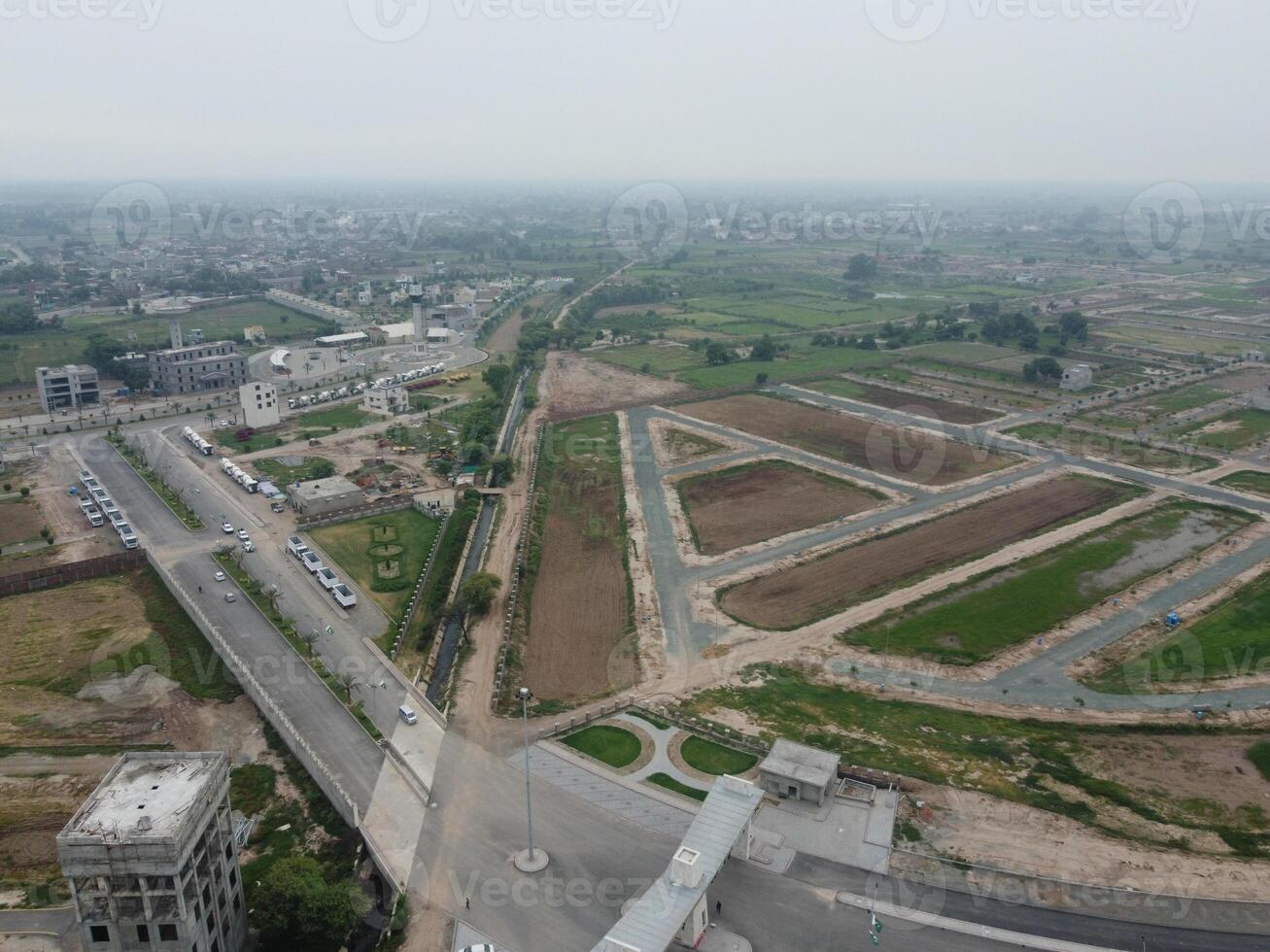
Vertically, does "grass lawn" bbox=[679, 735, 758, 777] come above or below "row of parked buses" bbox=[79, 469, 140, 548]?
below

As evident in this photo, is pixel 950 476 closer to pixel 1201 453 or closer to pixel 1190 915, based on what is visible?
pixel 1201 453

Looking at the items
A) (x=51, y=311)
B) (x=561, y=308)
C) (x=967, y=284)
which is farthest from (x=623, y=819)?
(x=967, y=284)

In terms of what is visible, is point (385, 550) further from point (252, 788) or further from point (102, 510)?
point (252, 788)

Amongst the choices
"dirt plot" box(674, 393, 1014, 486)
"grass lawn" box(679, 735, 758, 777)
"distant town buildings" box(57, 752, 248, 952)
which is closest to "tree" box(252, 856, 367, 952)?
"distant town buildings" box(57, 752, 248, 952)

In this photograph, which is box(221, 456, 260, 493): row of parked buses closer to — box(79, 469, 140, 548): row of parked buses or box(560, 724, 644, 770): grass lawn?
box(79, 469, 140, 548): row of parked buses

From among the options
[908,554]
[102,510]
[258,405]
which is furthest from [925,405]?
[102,510]

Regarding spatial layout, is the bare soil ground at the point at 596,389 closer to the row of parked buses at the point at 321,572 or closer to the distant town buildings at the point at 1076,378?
the row of parked buses at the point at 321,572
